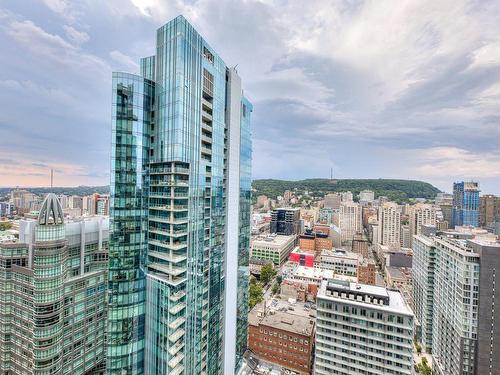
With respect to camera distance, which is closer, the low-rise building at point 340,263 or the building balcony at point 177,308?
the building balcony at point 177,308

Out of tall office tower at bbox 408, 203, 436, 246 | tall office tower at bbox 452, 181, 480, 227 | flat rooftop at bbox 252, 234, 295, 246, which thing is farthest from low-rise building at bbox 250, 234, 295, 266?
tall office tower at bbox 452, 181, 480, 227

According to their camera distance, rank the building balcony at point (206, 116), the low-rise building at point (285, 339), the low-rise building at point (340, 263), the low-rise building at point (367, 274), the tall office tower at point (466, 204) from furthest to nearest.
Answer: the tall office tower at point (466, 204) < the low-rise building at point (340, 263) < the low-rise building at point (367, 274) < the low-rise building at point (285, 339) < the building balcony at point (206, 116)

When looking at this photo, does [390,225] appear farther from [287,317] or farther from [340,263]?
[287,317]

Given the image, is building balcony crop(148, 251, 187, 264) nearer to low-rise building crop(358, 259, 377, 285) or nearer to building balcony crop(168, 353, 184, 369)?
building balcony crop(168, 353, 184, 369)

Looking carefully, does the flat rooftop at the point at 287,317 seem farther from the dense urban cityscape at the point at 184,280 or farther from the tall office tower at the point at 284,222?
the tall office tower at the point at 284,222

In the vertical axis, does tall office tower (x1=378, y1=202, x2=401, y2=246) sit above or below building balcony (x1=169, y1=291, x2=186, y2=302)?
below

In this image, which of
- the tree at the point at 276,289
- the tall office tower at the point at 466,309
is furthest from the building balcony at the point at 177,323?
the tree at the point at 276,289
